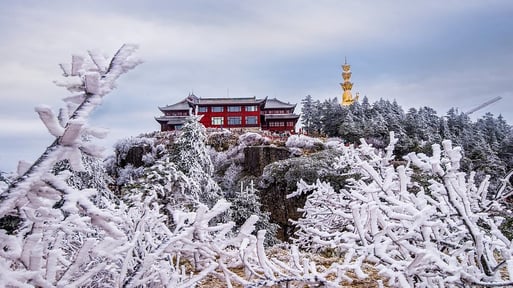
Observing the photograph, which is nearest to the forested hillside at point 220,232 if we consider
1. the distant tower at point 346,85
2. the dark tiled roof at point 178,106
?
the dark tiled roof at point 178,106

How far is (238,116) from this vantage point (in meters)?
41.5

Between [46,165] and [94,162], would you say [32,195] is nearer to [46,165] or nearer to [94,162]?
[46,165]

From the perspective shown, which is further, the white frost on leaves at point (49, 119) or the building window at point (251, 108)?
the building window at point (251, 108)

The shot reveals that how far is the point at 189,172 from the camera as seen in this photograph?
38.6 ft

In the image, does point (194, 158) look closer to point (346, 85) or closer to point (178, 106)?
point (178, 106)

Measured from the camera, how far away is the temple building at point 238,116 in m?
41.0

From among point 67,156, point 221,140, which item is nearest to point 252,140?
point 221,140

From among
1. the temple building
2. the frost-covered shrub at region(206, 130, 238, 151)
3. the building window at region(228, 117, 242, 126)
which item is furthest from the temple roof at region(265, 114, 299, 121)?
the frost-covered shrub at region(206, 130, 238, 151)

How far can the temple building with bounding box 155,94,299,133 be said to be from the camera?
41.0 m

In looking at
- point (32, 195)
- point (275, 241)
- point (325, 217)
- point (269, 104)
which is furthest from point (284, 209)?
point (269, 104)

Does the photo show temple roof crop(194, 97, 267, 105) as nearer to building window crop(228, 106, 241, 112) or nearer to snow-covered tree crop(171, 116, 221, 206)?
building window crop(228, 106, 241, 112)

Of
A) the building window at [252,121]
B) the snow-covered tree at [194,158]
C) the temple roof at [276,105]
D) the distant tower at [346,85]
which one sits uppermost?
the distant tower at [346,85]

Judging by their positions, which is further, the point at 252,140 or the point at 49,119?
the point at 252,140

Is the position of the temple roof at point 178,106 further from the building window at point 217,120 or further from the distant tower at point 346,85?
the distant tower at point 346,85
